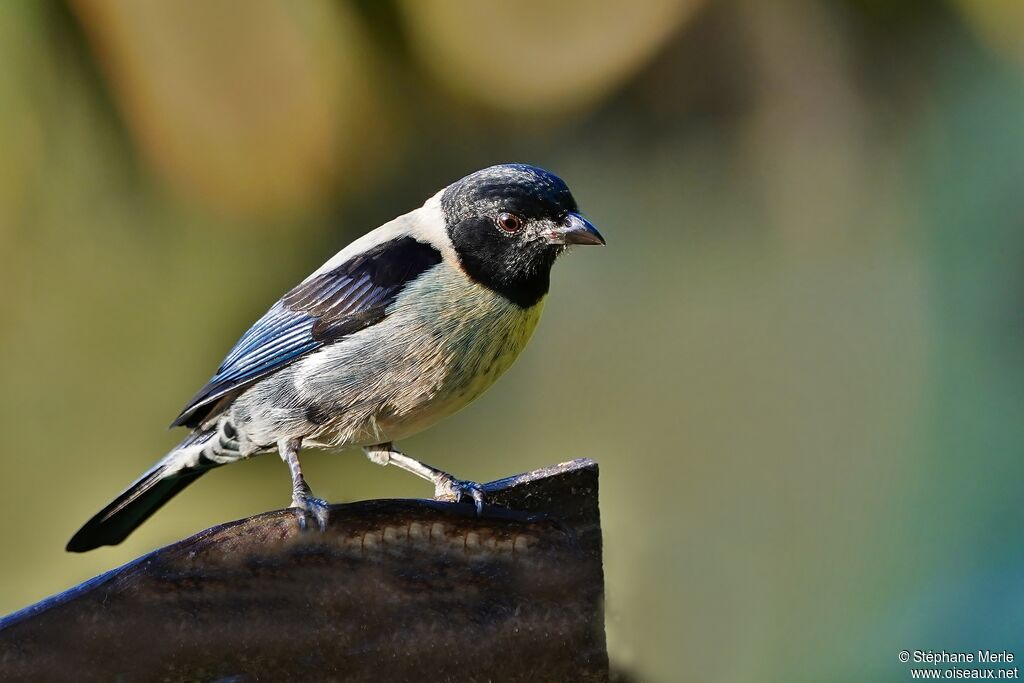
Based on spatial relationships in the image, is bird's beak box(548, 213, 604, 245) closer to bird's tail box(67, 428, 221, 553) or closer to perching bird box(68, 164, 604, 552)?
perching bird box(68, 164, 604, 552)

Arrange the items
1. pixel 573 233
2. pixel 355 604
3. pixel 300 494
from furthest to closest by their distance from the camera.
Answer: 1. pixel 573 233
2. pixel 300 494
3. pixel 355 604

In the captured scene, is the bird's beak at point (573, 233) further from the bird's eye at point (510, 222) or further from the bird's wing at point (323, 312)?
the bird's wing at point (323, 312)

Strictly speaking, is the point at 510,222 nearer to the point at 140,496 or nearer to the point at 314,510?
the point at 314,510

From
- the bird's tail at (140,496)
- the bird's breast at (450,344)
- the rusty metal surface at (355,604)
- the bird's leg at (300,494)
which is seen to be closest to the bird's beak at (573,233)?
the bird's breast at (450,344)

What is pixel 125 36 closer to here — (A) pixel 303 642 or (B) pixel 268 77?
(B) pixel 268 77

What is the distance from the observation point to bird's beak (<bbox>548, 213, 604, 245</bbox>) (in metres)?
2.18

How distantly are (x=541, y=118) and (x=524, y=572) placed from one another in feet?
6.97

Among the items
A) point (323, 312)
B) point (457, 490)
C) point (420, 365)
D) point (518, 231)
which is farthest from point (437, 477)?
point (518, 231)

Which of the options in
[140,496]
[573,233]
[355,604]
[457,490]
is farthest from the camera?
[140,496]

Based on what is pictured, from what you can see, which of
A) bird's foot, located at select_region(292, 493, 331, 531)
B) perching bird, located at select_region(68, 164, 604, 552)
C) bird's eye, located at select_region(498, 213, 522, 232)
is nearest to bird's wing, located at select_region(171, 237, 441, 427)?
perching bird, located at select_region(68, 164, 604, 552)

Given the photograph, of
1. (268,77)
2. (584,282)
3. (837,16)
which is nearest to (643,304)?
(584,282)

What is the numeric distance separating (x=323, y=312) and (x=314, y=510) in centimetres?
57

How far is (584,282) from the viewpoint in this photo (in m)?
3.67

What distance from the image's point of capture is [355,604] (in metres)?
1.71
